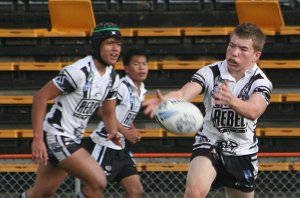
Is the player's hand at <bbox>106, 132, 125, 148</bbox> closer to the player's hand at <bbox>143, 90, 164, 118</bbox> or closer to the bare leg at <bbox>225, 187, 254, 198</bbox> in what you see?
the bare leg at <bbox>225, 187, 254, 198</bbox>

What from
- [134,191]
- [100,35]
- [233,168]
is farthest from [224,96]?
[134,191]

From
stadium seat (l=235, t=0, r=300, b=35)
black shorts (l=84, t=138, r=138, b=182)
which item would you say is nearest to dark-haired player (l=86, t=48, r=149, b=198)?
black shorts (l=84, t=138, r=138, b=182)

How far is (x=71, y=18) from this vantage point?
11203 millimetres

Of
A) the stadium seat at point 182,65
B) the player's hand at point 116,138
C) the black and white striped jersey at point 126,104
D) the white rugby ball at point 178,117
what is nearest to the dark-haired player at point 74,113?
the player's hand at point 116,138

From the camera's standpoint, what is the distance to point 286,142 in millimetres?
9891

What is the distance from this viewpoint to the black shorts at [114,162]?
7.54 meters

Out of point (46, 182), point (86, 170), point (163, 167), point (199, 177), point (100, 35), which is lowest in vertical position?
point (163, 167)

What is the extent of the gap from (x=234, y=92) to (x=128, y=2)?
232 inches

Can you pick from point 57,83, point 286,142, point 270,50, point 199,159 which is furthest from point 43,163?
point 270,50

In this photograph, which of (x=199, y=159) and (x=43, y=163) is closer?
(x=199, y=159)

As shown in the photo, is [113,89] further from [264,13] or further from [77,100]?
[264,13]

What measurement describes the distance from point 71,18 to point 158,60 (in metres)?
1.35

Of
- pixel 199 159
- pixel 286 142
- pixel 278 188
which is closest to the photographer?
pixel 199 159

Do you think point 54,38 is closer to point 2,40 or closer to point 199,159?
point 2,40
